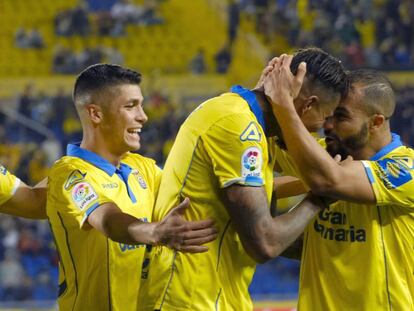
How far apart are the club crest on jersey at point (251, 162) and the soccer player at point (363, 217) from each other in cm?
30

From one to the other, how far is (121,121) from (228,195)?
1101 mm

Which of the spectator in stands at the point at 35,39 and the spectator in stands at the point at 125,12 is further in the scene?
the spectator in stands at the point at 125,12

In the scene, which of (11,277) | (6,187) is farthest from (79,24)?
(6,187)

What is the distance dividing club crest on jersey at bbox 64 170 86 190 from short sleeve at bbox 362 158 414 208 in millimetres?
1250

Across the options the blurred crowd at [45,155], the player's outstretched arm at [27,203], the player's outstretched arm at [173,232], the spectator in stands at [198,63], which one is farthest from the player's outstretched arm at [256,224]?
the spectator in stands at [198,63]

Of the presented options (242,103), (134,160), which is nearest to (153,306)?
(242,103)

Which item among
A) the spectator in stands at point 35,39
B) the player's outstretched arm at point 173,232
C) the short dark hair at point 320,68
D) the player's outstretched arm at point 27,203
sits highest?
the spectator in stands at point 35,39

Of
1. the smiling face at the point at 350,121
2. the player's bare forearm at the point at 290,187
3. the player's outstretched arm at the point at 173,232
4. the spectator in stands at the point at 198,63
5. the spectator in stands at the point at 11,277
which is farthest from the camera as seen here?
the spectator in stands at the point at 198,63

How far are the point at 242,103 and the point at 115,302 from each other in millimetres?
1230

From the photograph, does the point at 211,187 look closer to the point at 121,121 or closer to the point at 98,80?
the point at 121,121

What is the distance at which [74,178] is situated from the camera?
4.11 metres

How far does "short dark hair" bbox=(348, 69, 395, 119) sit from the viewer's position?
3.90m

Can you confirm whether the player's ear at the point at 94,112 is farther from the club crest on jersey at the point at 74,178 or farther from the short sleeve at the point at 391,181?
the short sleeve at the point at 391,181

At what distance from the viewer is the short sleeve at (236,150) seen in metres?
3.40
